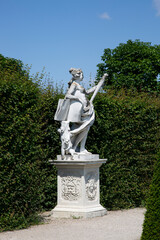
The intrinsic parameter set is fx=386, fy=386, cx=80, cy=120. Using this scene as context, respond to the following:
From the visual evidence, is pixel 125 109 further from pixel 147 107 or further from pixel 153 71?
pixel 153 71

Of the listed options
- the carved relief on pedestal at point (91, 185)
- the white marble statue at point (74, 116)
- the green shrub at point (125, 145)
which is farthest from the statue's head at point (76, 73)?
the carved relief on pedestal at point (91, 185)

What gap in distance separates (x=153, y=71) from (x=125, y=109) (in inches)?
462

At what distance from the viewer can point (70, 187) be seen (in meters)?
8.48

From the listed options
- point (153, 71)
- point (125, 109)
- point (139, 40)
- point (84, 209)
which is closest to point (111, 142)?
point (125, 109)

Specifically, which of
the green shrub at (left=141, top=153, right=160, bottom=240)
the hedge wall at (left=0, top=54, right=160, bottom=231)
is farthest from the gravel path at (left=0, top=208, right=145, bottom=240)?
the green shrub at (left=141, top=153, right=160, bottom=240)

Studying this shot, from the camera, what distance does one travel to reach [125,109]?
34.5 feet

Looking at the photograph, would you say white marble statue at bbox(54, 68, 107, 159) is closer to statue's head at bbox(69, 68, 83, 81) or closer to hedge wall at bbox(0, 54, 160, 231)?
statue's head at bbox(69, 68, 83, 81)

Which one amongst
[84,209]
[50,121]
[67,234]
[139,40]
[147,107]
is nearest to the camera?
[67,234]

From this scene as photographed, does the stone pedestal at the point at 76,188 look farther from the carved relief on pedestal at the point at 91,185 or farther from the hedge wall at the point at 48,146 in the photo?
the hedge wall at the point at 48,146

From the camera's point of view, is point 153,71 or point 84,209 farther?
point 153,71

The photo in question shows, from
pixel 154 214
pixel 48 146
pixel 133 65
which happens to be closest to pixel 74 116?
pixel 48 146

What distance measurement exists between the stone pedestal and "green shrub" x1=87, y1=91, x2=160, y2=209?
4.01 feet

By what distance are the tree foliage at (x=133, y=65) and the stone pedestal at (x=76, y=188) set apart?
42.1ft

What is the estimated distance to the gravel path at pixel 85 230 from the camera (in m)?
6.61
